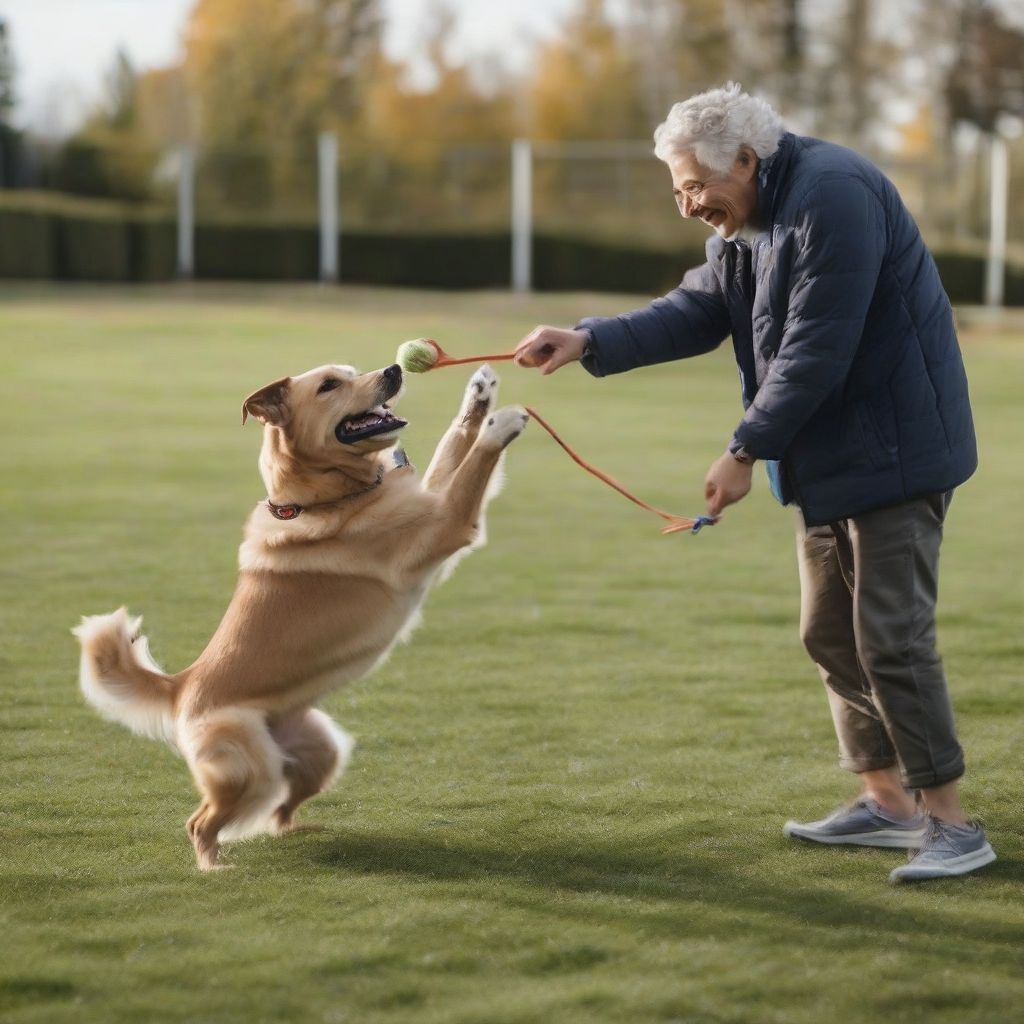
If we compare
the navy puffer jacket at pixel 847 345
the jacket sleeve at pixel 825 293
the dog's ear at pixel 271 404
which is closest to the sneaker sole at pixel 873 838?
the navy puffer jacket at pixel 847 345

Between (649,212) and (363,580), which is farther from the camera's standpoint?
(649,212)

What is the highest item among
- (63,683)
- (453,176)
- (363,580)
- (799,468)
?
(453,176)

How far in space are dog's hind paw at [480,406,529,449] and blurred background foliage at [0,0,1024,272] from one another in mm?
25313

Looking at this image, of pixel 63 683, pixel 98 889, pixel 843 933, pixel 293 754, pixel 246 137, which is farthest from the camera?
pixel 246 137

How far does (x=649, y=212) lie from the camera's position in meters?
29.6

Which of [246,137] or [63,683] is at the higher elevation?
[246,137]

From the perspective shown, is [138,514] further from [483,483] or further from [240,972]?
[240,972]

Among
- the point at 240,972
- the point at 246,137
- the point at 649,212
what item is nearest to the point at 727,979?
the point at 240,972

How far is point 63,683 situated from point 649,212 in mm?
24774

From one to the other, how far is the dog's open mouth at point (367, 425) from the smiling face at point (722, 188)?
1.19 m

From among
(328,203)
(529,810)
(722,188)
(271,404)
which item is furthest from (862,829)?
(328,203)

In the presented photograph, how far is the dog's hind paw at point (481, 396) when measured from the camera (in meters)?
5.05

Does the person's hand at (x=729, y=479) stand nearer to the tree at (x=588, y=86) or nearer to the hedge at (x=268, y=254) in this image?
the hedge at (x=268, y=254)

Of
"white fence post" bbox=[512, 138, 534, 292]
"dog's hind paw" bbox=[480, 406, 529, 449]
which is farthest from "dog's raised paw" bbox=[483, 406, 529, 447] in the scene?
"white fence post" bbox=[512, 138, 534, 292]
